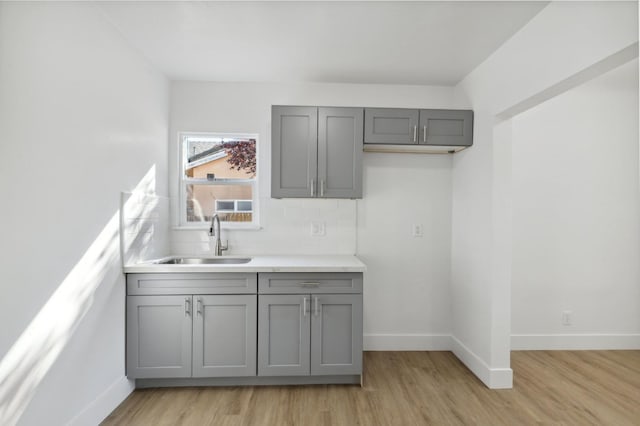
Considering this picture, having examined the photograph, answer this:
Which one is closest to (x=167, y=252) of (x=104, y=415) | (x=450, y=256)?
(x=104, y=415)

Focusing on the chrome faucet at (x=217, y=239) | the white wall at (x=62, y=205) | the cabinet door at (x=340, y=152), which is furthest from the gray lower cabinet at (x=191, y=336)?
the cabinet door at (x=340, y=152)

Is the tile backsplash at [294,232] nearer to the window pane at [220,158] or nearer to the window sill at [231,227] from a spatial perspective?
the window sill at [231,227]

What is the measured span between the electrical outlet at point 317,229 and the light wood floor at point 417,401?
1252mm

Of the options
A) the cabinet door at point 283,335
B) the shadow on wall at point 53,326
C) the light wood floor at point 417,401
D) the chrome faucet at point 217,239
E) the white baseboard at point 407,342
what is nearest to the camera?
the shadow on wall at point 53,326

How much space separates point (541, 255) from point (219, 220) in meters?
3.17

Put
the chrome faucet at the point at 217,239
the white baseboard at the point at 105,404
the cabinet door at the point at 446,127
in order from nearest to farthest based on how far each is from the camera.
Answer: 1. the white baseboard at the point at 105,404
2. the cabinet door at the point at 446,127
3. the chrome faucet at the point at 217,239

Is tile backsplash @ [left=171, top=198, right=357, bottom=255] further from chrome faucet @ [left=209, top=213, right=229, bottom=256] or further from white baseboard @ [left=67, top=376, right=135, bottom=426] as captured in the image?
white baseboard @ [left=67, top=376, right=135, bottom=426]

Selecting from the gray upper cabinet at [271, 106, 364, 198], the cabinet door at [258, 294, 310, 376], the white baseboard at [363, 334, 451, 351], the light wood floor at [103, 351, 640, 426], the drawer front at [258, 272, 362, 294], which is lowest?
the light wood floor at [103, 351, 640, 426]

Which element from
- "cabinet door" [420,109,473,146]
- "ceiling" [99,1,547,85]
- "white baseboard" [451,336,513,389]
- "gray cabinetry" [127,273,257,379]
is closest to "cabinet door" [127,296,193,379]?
"gray cabinetry" [127,273,257,379]

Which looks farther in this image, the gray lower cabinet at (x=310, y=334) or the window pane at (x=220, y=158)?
the window pane at (x=220, y=158)

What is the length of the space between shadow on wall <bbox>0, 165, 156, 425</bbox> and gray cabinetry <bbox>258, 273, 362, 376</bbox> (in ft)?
3.43

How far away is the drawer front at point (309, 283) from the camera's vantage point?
2486 mm

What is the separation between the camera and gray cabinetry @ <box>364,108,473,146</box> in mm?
Result: 2861

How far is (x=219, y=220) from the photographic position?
3070mm
